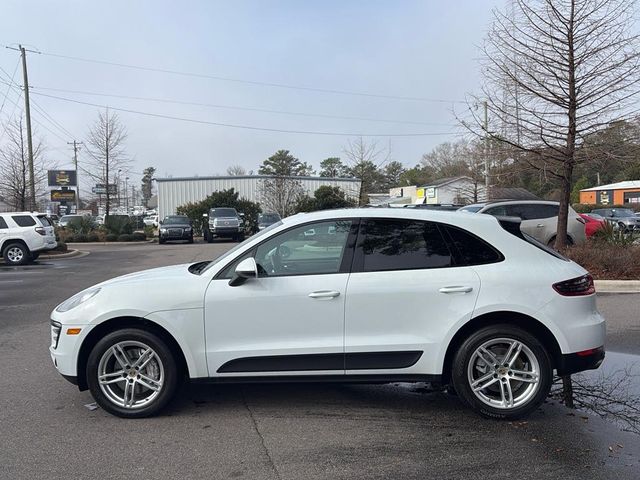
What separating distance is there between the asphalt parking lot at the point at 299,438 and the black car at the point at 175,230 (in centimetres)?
2490

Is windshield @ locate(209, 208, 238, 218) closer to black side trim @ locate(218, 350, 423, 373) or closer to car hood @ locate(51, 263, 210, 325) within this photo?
car hood @ locate(51, 263, 210, 325)

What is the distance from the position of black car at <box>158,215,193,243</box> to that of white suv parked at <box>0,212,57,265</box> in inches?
470

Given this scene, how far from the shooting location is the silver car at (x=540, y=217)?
14.0 m

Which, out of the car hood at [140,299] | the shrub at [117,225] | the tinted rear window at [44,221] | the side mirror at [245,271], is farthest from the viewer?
the shrub at [117,225]

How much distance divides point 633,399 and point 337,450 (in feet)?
9.30

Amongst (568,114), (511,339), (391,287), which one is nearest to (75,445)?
(391,287)

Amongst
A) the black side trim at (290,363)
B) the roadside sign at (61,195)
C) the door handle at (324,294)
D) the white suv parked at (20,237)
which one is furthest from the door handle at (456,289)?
the roadside sign at (61,195)

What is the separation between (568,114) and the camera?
12344mm

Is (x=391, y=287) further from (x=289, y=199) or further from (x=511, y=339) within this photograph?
(x=289, y=199)

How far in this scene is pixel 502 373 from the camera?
4.33 m

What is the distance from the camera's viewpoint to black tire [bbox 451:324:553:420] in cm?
429

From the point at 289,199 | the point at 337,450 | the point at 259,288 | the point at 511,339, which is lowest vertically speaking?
the point at 337,450

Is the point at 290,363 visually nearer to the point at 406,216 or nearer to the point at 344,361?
the point at 344,361

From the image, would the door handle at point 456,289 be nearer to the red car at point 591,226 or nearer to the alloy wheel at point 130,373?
Answer: the alloy wheel at point 130,373
